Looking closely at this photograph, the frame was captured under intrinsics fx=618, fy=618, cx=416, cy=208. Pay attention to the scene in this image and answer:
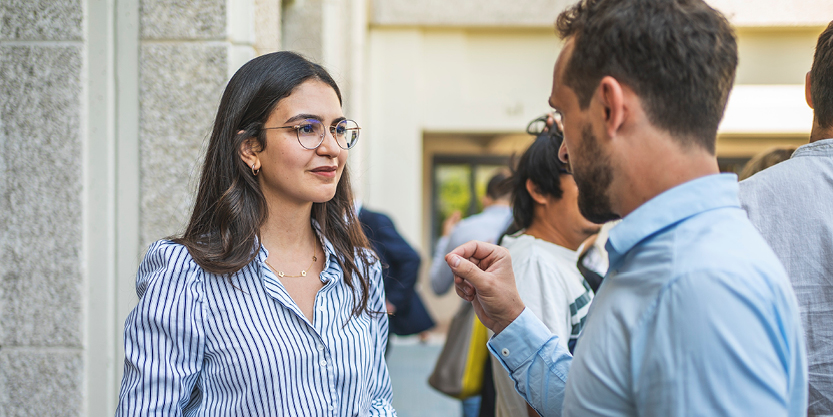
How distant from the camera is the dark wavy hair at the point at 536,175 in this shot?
7.50 feet

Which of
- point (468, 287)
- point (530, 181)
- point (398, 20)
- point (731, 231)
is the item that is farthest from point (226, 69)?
point (398, 20)

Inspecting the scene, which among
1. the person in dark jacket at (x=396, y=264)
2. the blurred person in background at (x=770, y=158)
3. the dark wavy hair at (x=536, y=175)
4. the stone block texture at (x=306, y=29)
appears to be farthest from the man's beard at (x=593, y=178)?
the stone block texture at (x=306, y=29)

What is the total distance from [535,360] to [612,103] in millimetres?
696

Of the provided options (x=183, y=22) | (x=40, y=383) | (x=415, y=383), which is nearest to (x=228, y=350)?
(x=40, y=383)

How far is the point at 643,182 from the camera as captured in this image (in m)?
1.11

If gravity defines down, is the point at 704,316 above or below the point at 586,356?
above

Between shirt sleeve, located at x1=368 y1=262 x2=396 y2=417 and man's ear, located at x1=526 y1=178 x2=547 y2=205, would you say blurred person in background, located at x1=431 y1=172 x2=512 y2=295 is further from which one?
shirt sleeve, located at x1=368 y1=262 x2=396 y2=417

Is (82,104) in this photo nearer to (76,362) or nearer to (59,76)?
(59,76)

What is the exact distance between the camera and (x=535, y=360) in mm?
1510

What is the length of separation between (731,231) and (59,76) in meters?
2.43

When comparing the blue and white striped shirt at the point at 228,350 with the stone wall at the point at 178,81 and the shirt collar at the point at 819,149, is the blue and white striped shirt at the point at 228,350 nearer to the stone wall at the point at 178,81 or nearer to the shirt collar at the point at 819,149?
the stone wall at the point at 178,81

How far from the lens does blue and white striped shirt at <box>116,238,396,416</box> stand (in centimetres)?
153

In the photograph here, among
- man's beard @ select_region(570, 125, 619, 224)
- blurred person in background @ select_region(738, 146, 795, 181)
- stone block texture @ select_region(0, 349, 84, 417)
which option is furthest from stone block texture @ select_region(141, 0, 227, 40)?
blurred person in background @ select_region(738, 146, 795, 181)

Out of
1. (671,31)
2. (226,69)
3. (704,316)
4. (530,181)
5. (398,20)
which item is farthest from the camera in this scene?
(398,20)
